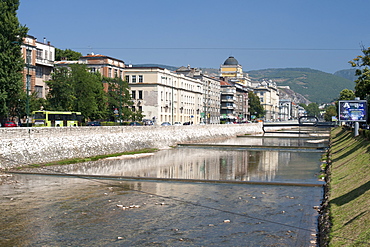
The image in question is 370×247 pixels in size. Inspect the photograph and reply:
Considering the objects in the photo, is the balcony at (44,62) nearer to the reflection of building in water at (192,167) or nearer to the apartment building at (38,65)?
the apartment building at (38,65)

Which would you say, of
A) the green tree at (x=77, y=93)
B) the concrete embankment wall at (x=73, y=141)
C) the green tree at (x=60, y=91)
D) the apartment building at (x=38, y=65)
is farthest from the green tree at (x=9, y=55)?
the apartment building at (x=38, y=65)

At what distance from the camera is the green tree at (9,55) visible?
61.4 metres

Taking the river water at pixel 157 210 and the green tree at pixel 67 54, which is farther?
the green tree at pixel 67 54

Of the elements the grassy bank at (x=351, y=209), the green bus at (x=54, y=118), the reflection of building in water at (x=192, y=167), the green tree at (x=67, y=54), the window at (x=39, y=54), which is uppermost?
the green tree at (x=67, y=54)

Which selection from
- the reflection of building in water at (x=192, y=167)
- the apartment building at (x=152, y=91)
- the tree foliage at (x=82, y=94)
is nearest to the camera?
the reflection of building in water at (x=192, y=167)

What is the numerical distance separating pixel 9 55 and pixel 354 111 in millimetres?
44533

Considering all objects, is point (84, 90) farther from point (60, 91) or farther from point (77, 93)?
point (60, 91)

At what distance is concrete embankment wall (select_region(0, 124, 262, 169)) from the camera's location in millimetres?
42562

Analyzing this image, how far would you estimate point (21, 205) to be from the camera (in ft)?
88.1

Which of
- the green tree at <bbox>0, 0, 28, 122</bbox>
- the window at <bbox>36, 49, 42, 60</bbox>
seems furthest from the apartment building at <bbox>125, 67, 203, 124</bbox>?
the green tree at <bbox>0, 0, 28, 122</bbox>

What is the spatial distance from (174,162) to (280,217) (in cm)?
3039

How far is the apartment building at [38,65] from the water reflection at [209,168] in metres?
35.1

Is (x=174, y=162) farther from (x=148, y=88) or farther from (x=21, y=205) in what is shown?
(x=148, y=88)

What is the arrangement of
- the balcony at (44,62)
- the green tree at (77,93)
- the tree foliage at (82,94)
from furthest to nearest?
the balcony at (44,62)
the tree foliage at (82,94)
the green tree at (77,93)
